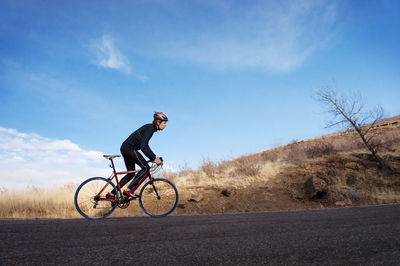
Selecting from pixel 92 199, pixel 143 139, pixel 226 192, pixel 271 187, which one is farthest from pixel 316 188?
pixel 92 199

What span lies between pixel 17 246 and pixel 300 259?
3351mm

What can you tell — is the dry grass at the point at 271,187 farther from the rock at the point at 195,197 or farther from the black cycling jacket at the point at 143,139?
the black cycling jacket at the point at 143,139

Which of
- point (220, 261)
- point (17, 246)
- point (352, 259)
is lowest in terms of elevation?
point (352, 259)

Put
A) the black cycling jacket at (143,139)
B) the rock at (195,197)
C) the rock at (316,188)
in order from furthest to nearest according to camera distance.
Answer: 1. the rock at (316,188)
2. the rock at (195,197)
3. the black cycling jacket at (143,139)

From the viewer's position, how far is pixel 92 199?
293 inches

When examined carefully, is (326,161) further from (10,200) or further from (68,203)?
(10,200)

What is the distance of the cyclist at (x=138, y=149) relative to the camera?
7001 millimetres

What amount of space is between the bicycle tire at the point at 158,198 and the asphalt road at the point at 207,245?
2.62 meters

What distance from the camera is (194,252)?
3.09 m

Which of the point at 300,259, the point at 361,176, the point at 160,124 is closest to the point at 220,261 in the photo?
the point at 300,259

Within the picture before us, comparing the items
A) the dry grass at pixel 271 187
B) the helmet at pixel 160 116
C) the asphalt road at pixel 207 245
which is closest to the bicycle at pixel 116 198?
the helmet at pixel 160 116

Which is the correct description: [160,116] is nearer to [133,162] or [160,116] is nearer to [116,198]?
[133,162]

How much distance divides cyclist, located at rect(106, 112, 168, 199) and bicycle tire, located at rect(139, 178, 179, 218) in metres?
0.32

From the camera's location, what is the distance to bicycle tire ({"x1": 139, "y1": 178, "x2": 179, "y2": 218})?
7271mm
